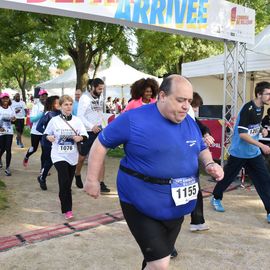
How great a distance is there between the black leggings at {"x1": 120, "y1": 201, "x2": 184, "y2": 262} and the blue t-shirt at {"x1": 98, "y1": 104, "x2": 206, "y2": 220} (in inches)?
2.1

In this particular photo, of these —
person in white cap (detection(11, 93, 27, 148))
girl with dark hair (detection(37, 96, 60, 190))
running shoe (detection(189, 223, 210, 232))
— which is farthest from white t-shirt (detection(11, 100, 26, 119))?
running shoe (detection(189, 223, 210, 232))

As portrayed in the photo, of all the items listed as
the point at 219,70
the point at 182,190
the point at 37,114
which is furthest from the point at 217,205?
the point at 219,70

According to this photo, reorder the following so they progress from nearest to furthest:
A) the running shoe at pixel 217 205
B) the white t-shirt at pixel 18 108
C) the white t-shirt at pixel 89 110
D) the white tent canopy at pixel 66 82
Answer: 1. the running shoe at pixel 217 205
2. the white t-shirt at pixel 89 110
3. the white t-shirt at pixel 18 108
4. the white tent canopy at pixel 66 82

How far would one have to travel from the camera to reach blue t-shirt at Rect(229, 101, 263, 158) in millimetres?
5258

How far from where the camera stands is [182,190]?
2.69 metres

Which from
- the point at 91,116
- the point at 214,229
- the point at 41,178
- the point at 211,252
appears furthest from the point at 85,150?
the point at 211,252

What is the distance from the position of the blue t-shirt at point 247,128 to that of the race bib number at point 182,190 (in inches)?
107

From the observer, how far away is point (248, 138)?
516 cm

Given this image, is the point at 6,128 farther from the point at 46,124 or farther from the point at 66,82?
the point at 66,82

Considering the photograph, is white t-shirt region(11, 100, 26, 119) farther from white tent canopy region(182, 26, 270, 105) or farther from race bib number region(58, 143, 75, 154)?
race bib number region(58, 143, 75, 154)

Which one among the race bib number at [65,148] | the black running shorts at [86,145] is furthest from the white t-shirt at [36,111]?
the race bib number at [65,148]

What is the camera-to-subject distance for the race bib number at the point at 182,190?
8.71ft

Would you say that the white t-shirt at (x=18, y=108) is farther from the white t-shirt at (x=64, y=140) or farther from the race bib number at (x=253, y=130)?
the race bib number at (x=253, y=130)

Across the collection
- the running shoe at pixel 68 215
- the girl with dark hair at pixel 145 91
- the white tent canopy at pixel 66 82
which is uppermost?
the white tent canopy at pixel 66 82
